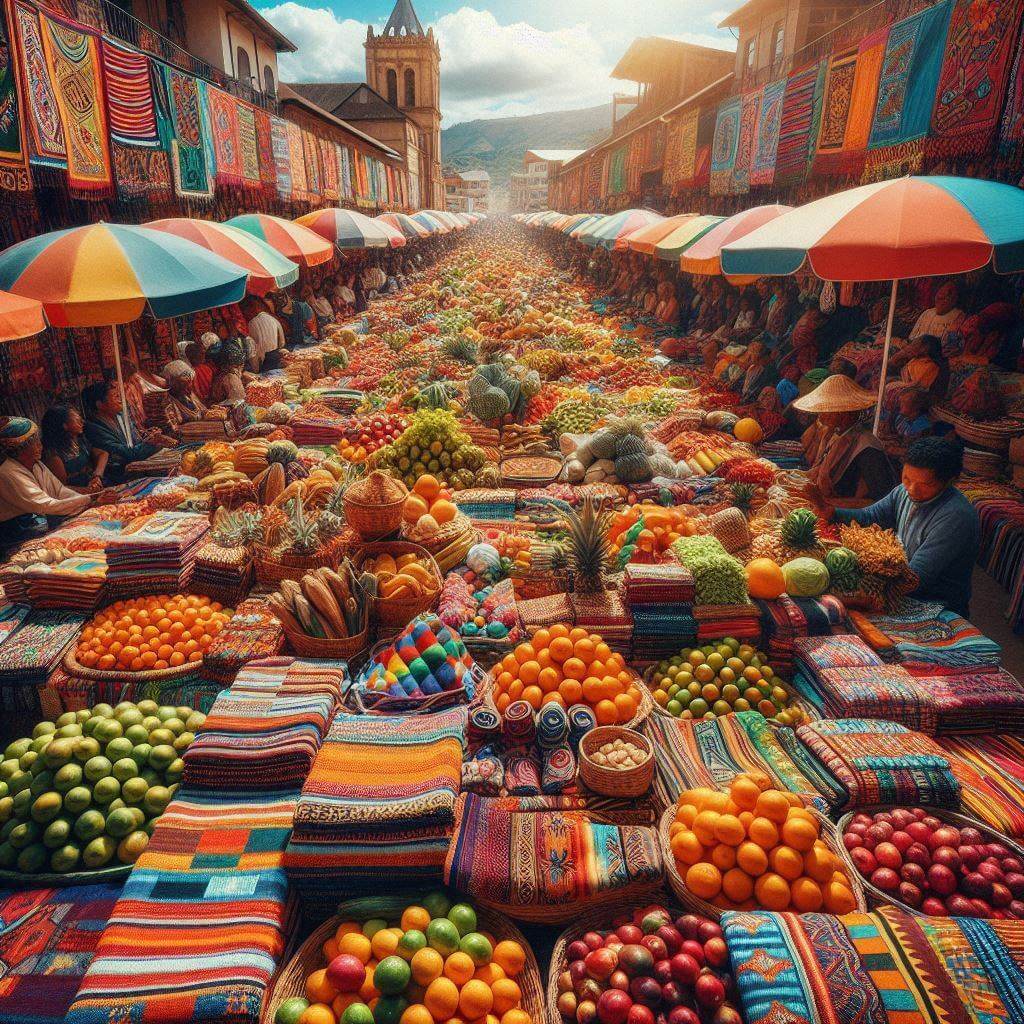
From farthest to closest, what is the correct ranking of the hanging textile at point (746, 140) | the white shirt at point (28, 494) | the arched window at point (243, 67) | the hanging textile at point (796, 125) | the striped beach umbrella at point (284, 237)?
the arched window at point (243, 67)
the hanging textile at point (746, 140)
the hanging textile at point (796, 125)
the striped beach umbrella at point (284, 237)
the white shirt at point (28, 494)

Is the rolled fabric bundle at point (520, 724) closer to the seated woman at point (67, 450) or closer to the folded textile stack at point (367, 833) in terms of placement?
the folded textile stack at point (367, 833)

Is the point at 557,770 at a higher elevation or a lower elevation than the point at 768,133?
lower

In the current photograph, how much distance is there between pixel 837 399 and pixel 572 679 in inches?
117

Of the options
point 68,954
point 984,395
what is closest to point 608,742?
point 68,954

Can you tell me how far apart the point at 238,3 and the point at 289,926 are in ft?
78.2

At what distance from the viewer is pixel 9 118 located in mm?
5668

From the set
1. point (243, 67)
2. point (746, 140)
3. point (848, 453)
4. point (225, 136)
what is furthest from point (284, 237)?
point (243, 67)

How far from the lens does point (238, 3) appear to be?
18.9 meters

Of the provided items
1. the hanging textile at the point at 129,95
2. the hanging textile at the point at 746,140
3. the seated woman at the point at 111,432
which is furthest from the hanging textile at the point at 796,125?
the seated woman at the point at 111,432

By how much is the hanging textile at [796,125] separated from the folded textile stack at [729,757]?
12.1 m

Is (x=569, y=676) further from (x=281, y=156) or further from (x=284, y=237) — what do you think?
(x=281, y=156)

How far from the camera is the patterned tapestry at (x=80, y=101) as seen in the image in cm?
659

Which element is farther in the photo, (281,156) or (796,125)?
(281,156)

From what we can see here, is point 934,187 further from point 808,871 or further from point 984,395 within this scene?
point 808,871
